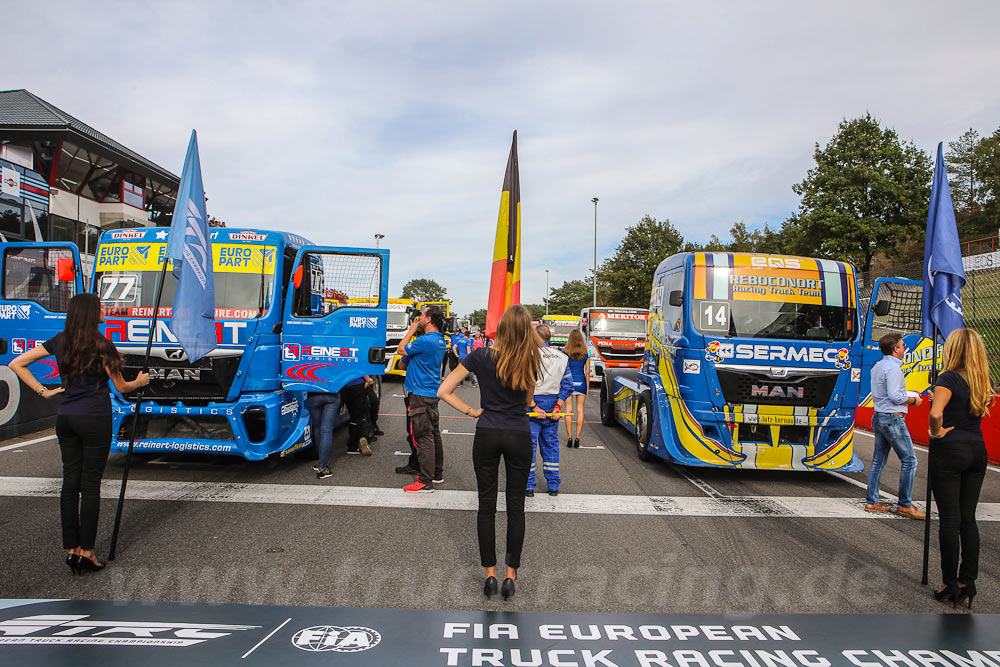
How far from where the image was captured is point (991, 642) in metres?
3.36

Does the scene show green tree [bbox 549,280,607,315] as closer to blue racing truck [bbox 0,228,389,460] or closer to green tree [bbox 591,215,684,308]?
green tree [bbox 591,215,684,308]

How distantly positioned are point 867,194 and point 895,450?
1390 inches

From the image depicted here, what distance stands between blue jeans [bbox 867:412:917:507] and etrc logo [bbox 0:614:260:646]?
5623mm

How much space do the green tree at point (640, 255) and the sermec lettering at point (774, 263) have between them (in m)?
34.9

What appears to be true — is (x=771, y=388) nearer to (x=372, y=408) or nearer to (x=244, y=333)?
(x=372, y=408)

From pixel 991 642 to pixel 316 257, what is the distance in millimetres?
6583

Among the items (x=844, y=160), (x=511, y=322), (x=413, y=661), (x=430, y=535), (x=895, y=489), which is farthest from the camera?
(x=844, y=160)

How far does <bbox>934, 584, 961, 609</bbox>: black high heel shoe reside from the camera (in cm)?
392

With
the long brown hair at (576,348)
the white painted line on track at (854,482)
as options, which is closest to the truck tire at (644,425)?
the long brown hair at (576,348)

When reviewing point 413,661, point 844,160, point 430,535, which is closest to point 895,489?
point 430,535

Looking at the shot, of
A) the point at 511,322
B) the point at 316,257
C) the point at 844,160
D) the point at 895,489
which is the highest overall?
the point at 844,160

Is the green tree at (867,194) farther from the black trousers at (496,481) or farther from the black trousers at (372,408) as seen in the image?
the black trousers at (496,481)

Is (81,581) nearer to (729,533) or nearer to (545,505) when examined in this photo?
(545,505)

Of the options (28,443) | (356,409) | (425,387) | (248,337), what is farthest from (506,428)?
(28,443)
